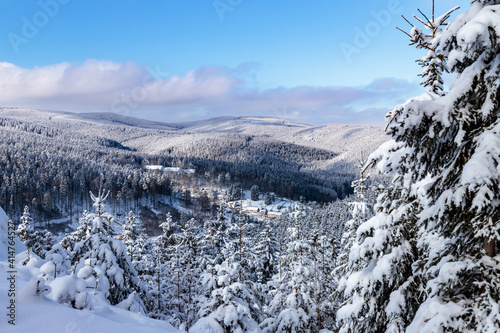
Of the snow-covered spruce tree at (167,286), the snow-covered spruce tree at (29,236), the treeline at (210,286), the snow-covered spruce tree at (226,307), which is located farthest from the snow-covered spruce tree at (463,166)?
the snow-covered spruce tree at (29,236)

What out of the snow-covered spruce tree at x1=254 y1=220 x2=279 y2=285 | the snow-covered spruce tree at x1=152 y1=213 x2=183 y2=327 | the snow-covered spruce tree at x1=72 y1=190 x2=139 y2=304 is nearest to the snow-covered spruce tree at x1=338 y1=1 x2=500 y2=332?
the snow-covered spruce tree at x1=72 y1=190 x2=139 y2=304

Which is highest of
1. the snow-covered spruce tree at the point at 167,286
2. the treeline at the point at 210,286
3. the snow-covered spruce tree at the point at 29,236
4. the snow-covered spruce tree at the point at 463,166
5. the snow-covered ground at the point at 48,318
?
the snow-covered spruce tree at the point at 463,166

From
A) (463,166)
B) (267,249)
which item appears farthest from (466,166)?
(267,249)

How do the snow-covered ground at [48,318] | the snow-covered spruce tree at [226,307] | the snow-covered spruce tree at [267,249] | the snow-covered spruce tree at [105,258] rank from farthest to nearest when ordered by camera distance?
the snow-covered spruce tree at [267,249], the snow-covered spruce tree at [105,258], the snow-covered spruce tree at [226,307], the snow-covered ground at [48,318]

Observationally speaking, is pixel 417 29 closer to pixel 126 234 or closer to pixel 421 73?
pixel 421 73

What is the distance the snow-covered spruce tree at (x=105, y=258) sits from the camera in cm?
1505

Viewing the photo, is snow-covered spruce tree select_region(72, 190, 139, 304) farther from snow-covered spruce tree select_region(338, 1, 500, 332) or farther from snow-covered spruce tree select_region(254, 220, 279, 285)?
snow-covered spruce tree select_region(338, 1, 500, 332)

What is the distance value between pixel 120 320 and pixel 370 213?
13400 mm

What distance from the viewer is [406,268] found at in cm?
699

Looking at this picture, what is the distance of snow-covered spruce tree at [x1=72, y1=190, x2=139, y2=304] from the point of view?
15.1m

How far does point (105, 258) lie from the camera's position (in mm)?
15266

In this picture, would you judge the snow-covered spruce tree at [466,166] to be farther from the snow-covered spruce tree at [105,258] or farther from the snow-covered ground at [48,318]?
the snow-covered spruce tree at [105,258]

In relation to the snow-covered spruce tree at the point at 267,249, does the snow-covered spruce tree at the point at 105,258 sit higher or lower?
higher

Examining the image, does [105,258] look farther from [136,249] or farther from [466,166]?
[136,249]
